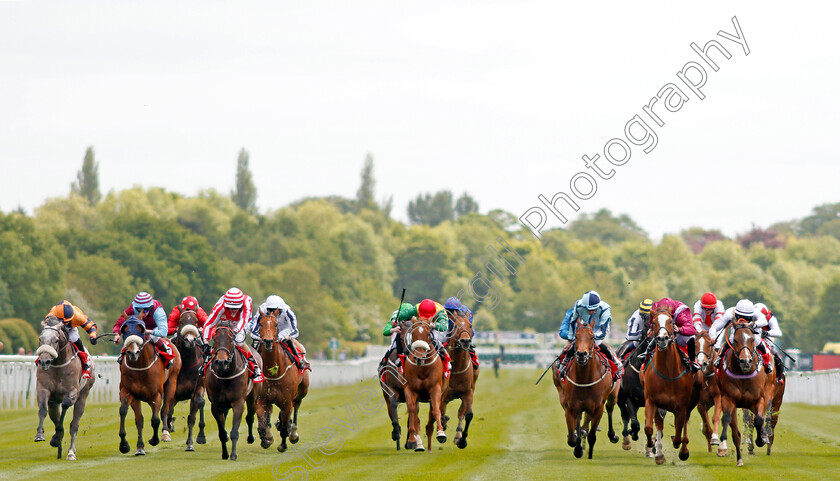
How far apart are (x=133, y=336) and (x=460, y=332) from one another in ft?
15.0

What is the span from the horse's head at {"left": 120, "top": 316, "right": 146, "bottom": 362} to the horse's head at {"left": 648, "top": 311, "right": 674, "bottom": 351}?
22.4ft

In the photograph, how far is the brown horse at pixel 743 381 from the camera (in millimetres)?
16094

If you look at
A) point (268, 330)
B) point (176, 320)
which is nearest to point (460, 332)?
point (268, 330)

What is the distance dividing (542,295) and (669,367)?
11522 cm

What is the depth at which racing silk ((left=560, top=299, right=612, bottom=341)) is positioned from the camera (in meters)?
16.1

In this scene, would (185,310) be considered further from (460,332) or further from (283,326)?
(460,332)

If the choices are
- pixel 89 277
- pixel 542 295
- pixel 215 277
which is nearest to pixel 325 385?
pixel 89 277

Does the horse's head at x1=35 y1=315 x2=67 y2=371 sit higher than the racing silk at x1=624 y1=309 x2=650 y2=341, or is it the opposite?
the racing silk at x1=624 y1=309 x2=650 y2=341

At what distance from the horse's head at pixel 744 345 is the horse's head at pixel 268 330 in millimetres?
6077

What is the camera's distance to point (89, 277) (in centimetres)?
7562

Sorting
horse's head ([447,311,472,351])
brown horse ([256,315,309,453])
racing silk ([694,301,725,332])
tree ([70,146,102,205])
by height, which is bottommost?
brown horse ([256,315,309,453])

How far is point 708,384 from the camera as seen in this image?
17.1 meters

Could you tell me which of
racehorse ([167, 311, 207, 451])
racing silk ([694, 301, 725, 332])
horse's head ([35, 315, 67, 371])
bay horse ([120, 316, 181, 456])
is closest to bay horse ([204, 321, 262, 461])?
bay horse ([120, 316, 181, 456])

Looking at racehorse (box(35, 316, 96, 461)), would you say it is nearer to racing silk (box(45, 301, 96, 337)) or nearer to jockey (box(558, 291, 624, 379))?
racing silk (box(45, 301, 96, 337))
